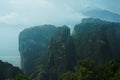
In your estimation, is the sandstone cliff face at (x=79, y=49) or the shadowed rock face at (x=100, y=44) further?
the sandstone cliff face at (x=79, y=49)

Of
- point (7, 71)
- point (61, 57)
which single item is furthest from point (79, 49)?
point (7, 71)

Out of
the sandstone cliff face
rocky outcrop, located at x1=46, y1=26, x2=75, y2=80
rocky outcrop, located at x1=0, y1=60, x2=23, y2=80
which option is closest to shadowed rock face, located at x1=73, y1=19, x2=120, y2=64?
the sandstone cliff face

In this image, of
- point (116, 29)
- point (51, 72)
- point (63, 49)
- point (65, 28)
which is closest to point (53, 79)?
point (51, 72)

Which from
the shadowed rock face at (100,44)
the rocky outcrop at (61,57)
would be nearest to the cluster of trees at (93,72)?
the shadowed rock face at (100,44)

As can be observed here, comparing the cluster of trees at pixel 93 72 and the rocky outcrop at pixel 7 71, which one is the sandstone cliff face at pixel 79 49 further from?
the cluster of trees at pixel 93 72

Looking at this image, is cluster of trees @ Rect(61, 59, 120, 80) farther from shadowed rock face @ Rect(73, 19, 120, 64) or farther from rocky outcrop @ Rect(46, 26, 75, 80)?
rocky outcrop @ Rect(46, 26, 75, 80)

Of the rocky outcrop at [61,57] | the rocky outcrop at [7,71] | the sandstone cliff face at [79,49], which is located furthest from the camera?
the rocky outcrop at [61,57]

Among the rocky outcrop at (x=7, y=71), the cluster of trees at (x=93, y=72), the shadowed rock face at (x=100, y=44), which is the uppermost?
the shadowed rock face at (x=100, y=44)
